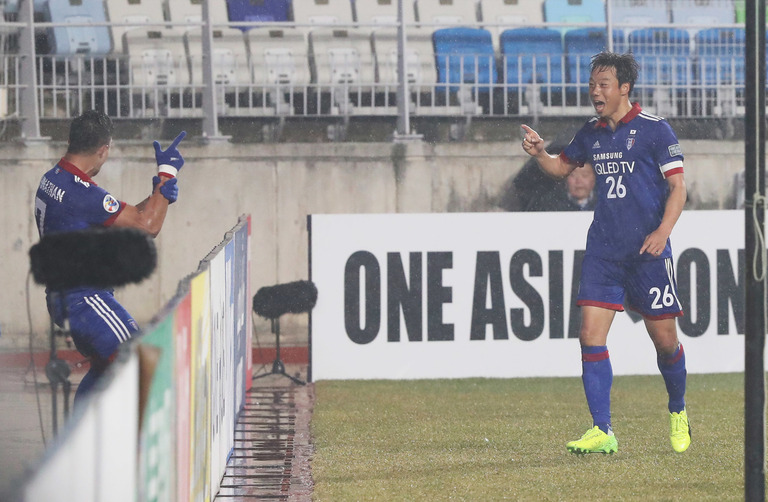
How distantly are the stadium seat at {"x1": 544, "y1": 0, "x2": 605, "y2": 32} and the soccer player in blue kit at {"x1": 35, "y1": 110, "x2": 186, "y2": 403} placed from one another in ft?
28.5

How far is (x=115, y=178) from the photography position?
12.0 meters

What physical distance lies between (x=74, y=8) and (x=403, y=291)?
5292 mm

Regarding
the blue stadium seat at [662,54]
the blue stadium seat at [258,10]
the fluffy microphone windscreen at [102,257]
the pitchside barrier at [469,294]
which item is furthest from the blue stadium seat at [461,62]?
the fluffy microphone windscreen at [102,257]

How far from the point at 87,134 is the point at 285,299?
4.68 m

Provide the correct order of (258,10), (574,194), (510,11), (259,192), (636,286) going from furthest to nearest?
(510,11) → (258,10) → (574,194) → (259,192) → (636,286)

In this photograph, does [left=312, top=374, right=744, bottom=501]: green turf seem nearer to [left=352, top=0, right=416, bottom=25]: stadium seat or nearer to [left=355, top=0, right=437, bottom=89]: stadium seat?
[left=355, top=0, right=437, bottom=89]: stadium seat

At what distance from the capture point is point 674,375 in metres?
7.38

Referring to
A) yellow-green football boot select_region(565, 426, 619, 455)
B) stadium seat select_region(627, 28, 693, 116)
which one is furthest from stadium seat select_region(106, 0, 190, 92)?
yellow-green football boot select_region(565, 426, 619, 455)

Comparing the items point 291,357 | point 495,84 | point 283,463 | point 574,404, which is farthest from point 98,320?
point 495,84

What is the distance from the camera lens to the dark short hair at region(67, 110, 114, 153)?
22.2ft

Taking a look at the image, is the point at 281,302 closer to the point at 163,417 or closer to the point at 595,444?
the point at 595,444

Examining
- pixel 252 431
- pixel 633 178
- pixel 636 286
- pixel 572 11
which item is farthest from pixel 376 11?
pixel 636 286

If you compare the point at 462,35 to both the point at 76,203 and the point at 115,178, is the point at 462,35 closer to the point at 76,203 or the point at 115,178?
the point at 115,178

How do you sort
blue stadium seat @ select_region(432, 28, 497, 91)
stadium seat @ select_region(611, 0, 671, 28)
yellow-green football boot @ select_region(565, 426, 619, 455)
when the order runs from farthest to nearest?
stadium seat @ select_region(611, 0, 671, 28) → blue stadium seat @ select_region(432, 28, 497, 91) → yellow-green football boot @ select_region(565, 426, 619, 455)
